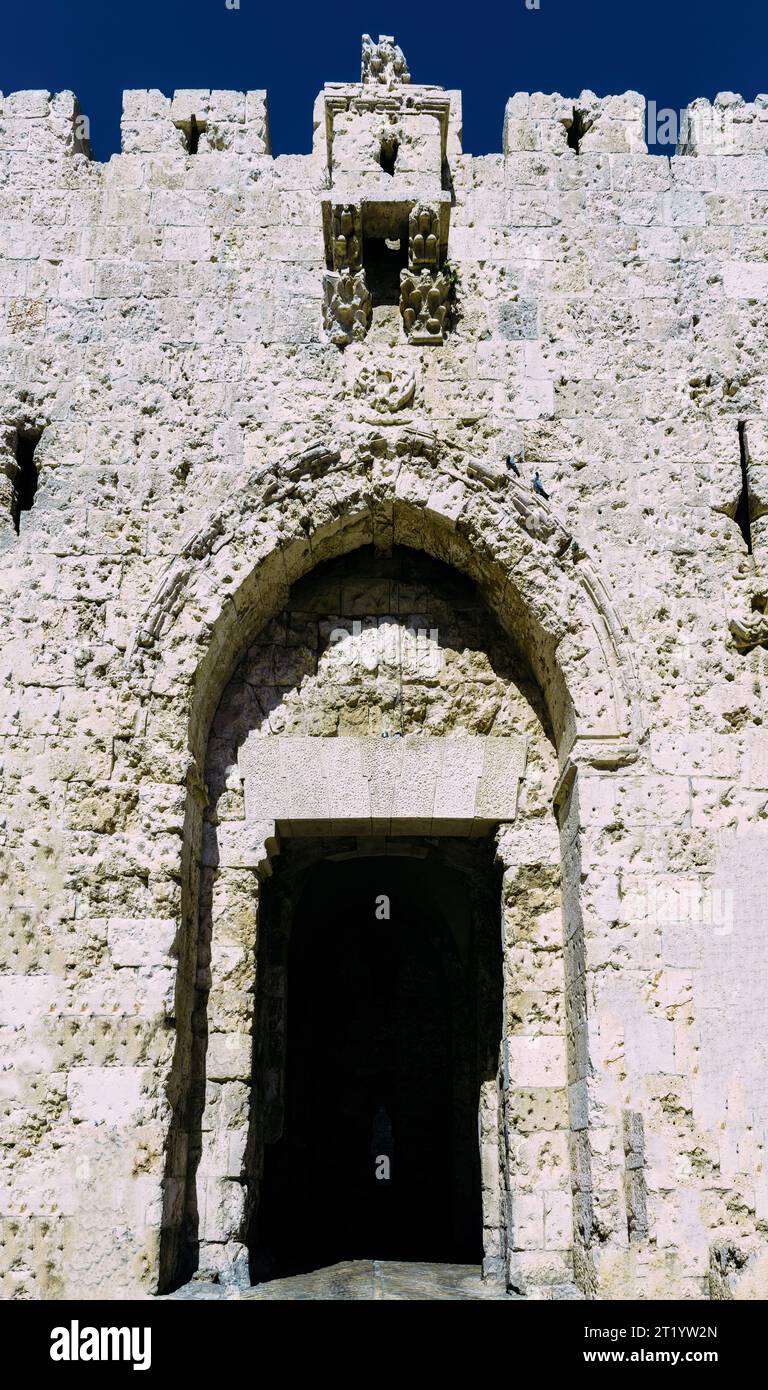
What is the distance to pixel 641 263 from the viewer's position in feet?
20.6

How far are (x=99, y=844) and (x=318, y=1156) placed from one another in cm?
642

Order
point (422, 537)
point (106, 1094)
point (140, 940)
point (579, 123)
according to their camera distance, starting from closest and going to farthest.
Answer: point (106, 1094)
point (140, 940)
point (422, 537)
point (579, 123)

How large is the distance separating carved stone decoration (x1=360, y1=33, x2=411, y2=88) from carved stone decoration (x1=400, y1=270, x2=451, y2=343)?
105 centimetres

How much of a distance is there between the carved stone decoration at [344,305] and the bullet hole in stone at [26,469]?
155cm

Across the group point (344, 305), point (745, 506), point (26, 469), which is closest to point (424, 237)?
point (344, 305)

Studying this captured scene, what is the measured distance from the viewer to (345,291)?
245 inches

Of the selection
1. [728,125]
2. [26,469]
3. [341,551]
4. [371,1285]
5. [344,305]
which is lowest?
[371,1285]

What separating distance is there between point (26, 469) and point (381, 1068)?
7456 mm

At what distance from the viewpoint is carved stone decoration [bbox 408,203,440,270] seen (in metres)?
6.12

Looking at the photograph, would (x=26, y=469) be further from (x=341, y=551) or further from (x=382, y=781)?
(x=382, y=781)

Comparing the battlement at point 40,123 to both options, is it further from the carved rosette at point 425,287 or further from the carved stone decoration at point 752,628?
the carved stone decoration at point 752,628

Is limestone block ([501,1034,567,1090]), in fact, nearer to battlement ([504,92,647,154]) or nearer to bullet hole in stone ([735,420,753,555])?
bullet hole in stone ([735,420,753,555])

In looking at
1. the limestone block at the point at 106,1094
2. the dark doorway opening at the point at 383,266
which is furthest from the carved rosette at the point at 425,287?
the limestone block at the point at 106,1094

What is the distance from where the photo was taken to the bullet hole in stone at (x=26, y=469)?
6121 millimetres
